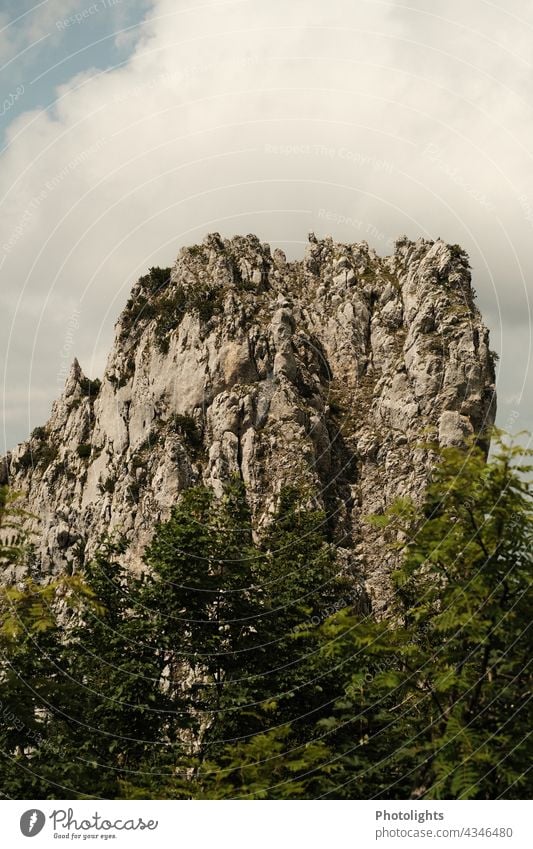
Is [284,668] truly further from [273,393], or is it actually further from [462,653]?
[273,393]

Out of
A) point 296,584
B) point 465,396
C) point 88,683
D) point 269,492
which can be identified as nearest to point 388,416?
point 465,396

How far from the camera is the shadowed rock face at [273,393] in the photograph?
92.6 metres

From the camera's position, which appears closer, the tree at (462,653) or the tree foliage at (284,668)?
the tree at (462,653)

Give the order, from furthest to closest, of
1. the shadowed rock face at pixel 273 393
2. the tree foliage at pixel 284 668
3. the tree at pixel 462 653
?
the shadowed rock face at pixel 273 393 < the tree foliage at pixel 284 668 < the tree at pixel 462 653

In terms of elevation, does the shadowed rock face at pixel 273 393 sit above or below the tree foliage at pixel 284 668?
above

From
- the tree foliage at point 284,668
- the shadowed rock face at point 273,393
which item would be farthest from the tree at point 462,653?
the shadowed rock face at point 273,393

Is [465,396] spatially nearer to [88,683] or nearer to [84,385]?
[84,385]

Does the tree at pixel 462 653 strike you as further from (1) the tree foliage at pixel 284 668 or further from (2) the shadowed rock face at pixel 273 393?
(2) the shadowed rock face at pixel 273 393

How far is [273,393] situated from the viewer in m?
96.6

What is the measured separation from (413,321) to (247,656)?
294ft

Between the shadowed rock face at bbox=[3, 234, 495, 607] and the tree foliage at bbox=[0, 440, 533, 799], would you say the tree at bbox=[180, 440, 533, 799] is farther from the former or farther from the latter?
the shadowed rock face at bbox=[3, 234, 495, 607]

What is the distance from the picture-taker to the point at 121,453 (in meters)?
103

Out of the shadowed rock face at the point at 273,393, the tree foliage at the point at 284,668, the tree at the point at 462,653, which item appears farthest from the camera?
the shadowed rock face at the point at 273,393

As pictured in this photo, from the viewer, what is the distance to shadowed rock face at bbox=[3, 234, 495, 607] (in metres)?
92.6
